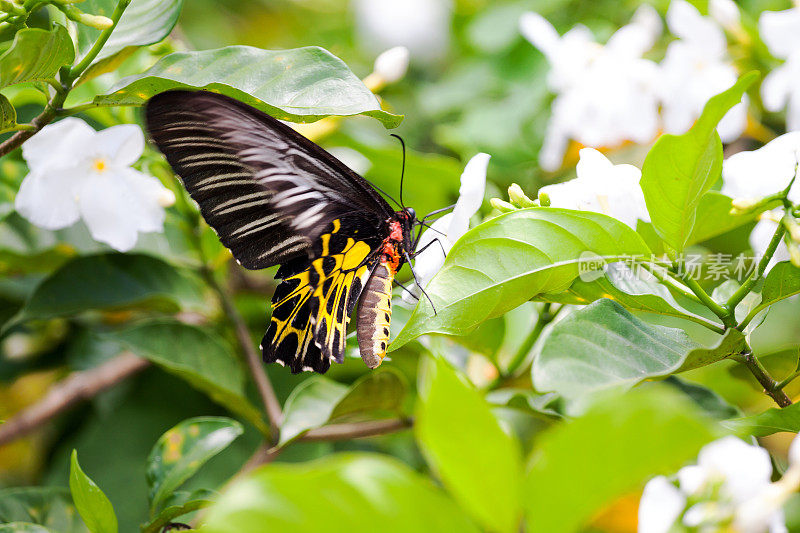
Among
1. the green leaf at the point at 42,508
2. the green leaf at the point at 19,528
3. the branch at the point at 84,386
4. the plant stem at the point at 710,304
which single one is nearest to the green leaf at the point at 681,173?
the plant stem at the point at 710,304

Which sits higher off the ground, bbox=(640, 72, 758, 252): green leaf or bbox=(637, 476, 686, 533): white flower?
bbox=(640, 72, 758, 252): green leaf

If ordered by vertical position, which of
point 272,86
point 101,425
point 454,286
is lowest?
point 101,425

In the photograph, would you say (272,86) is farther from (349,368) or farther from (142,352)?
(349,368)

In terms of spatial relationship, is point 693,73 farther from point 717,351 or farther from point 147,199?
point 147,199

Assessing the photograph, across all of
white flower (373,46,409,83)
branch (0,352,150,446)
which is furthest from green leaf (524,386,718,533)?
branch (0,352,150,446)

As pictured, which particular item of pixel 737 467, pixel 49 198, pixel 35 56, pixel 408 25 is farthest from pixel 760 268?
pixel 408 25

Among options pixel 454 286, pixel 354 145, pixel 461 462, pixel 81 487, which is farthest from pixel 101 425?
pixel 461 462

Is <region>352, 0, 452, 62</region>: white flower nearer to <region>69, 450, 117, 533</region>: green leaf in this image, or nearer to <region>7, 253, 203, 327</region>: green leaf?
<region>7, 253, 203, 327</region>: green leaf
